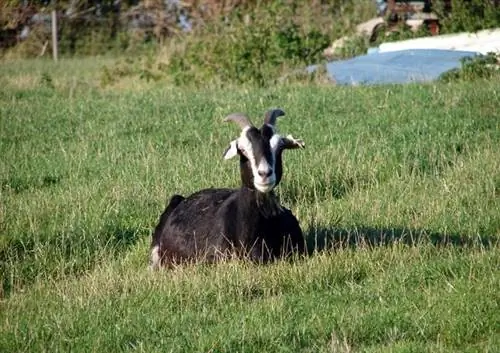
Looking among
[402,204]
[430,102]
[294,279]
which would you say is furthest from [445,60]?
[294,279]

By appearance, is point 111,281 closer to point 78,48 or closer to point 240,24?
point 240,24

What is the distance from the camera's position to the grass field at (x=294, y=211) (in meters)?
7.27

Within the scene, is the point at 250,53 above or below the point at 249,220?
below

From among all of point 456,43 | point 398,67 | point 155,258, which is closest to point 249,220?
point 155,258

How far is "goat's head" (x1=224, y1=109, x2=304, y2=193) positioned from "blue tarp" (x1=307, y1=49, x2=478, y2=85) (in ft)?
32.9

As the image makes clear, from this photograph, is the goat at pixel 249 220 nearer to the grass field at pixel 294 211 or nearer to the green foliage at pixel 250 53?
the grass field at pixel 294 211

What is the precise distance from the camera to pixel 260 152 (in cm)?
922

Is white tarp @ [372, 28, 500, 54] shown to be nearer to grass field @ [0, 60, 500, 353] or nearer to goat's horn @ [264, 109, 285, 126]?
grass field @ [0, 60, 500, 353]

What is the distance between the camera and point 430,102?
53.5ft

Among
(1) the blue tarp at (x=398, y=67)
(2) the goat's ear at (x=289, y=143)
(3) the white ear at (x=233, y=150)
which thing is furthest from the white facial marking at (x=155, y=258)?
(1) the blue tarp at (x=398, y=67)

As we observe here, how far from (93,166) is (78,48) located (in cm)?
2625

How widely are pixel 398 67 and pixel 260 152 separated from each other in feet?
39.0

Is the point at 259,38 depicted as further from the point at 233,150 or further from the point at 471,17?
the point at 233,150

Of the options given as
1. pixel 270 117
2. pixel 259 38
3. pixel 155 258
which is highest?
pixel 270 117
